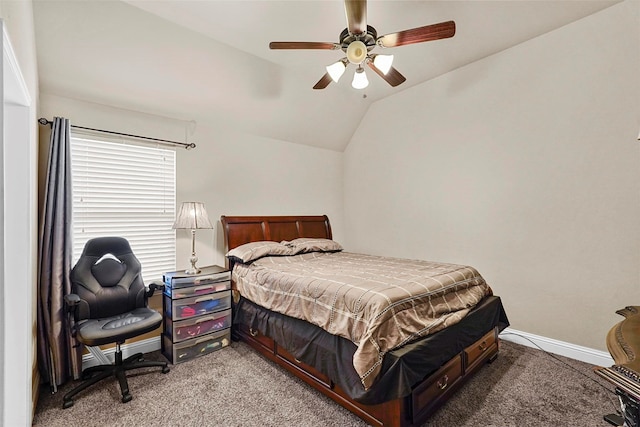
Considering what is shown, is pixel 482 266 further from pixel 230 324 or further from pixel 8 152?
pixel 8 152

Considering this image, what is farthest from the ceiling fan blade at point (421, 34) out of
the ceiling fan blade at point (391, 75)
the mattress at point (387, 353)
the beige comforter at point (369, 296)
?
the mattress at point (387, 353)

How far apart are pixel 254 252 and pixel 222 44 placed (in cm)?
212

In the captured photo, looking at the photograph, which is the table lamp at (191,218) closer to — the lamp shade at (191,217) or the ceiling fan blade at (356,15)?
the lamp shade at (191,217)

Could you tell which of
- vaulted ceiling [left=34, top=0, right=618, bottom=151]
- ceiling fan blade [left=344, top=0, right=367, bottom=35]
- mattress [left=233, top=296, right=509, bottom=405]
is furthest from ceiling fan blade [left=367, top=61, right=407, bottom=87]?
mattress [left=233, top=296, right=509, bottom=405]

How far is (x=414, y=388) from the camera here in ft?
5.77

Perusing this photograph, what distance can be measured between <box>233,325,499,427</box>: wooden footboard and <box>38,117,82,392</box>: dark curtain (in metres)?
1.53

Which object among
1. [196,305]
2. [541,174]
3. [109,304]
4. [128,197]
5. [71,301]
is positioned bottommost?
[196,305]

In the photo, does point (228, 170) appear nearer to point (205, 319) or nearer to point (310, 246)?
point (310, 246)

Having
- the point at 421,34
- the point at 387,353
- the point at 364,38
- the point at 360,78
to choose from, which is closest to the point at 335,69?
the point at 360,78

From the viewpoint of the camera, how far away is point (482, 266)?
11.0ft

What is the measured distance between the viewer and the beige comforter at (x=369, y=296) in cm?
174

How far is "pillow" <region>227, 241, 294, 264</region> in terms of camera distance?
314 centimetres

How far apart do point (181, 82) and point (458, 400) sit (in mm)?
3718

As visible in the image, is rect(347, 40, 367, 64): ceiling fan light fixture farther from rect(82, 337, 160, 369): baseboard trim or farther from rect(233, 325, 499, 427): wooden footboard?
rect(82, 337, 160, 369): baseboard trim
